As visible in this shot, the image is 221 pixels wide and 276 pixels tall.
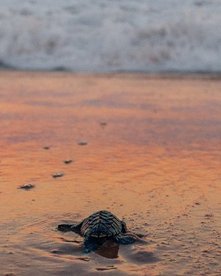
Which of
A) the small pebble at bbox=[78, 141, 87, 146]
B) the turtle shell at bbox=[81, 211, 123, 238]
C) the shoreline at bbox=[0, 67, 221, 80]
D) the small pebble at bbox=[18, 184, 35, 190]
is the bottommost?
the shoreline at bbox=[0, 67, 221, 80]

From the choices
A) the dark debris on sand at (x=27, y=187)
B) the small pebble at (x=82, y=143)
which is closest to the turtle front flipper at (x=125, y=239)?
the dark debris on sand at (x=27, y=187)

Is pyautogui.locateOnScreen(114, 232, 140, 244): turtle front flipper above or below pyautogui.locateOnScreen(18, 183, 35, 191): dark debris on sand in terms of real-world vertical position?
above

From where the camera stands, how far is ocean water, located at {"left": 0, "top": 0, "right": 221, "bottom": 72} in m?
10.1

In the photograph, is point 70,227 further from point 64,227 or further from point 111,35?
point 111,35

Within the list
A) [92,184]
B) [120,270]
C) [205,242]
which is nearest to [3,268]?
[120,270]

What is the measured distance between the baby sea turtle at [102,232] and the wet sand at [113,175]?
0.04 meters

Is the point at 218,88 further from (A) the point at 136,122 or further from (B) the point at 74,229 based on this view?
(B) the point at 74,229

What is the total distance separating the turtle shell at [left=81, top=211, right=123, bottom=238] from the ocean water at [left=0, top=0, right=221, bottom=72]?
6681 millimetres

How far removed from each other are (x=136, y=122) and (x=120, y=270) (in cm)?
318

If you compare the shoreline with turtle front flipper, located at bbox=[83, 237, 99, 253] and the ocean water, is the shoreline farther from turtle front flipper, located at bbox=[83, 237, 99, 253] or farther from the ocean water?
turtle front flipper, located at bbox=[83, 237, 99, 253]

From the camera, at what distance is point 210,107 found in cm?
659

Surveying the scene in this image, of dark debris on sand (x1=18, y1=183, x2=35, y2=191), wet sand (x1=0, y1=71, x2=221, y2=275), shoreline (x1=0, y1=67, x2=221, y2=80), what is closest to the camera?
wet sand (x1=0, y1=71, x2=221, y2=275)

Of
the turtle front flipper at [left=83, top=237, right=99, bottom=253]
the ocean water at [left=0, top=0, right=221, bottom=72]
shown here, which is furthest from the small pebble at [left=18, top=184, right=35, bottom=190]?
the ocean water at [left=0, top=0, right=221, bottom=72]

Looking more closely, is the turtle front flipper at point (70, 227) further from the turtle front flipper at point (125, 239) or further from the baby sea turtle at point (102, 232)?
the turtle front flipper at point (125, 239)
